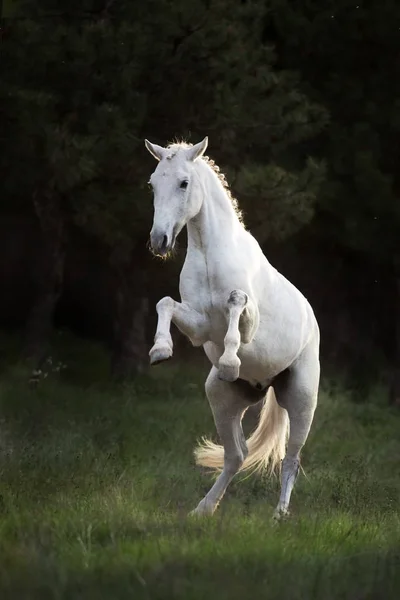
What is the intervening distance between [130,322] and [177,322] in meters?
10.3

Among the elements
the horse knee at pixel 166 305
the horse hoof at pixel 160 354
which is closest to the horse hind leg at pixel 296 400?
the horse knee at pixel 166 305

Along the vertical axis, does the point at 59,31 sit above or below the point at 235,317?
above

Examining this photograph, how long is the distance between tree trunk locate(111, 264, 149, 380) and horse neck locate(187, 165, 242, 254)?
9636 millimetres

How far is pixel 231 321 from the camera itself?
7324 millimetres

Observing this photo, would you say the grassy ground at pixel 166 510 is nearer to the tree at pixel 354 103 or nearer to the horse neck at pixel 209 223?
the horse neck at pixel 209 223

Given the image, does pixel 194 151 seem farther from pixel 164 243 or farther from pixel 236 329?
pixel 236 329

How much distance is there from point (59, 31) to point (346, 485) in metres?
7.65

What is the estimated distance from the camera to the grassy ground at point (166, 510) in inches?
196

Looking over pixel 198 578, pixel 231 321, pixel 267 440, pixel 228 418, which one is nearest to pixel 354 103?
pixel 267 440

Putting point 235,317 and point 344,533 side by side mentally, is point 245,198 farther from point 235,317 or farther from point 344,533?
point 344,533

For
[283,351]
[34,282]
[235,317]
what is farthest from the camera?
[34,282]

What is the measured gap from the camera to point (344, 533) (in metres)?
6.54

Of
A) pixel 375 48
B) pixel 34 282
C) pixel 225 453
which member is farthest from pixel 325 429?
pixel 34 282

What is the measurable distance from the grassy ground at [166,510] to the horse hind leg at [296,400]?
322 millimetres
